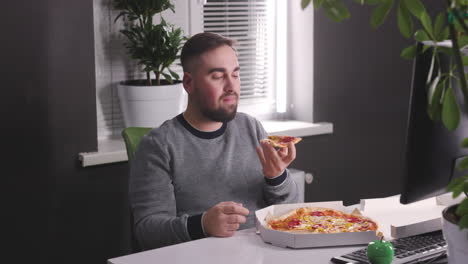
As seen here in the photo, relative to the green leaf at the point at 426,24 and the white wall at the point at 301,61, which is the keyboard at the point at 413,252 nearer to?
the green leaf at the point at 426,24

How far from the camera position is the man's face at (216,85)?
2.32 metres

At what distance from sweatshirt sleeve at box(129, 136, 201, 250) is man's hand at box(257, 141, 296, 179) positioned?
11.7 inches

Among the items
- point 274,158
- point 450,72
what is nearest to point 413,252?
point 274,158

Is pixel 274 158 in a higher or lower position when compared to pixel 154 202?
higher

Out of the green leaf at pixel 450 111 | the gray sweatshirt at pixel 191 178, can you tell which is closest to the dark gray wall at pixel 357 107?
the gray sweatshirt at pixel 191 178

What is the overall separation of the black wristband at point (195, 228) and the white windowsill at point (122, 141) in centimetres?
107

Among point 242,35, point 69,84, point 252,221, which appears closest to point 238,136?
point 252,221

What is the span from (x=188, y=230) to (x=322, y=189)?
6.51ft

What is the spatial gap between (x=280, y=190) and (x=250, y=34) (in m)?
1.73

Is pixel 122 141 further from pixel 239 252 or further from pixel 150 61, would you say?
pixel 239 252

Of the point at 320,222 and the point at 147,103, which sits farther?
the point at 147,103

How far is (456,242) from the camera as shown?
4.25 ft

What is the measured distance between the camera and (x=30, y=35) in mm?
2877

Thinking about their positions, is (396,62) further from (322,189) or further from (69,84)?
(69,84)
